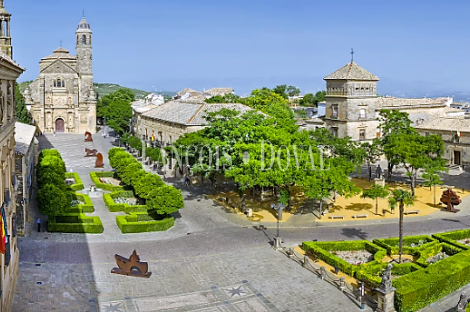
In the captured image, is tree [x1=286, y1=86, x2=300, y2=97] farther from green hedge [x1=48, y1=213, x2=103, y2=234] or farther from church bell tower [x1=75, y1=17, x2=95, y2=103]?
green hedge [x1=48, y1=213, x2=103, y2=234]

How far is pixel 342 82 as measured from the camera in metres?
57.4

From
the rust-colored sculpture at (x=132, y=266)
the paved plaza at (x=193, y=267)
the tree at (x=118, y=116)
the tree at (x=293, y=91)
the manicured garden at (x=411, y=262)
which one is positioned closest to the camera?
the paved plaza at (x=193, y=267)

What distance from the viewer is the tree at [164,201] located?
1226 inches

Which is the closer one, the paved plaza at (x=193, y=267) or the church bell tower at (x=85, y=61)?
the paved plaza at (x=193, y=267)

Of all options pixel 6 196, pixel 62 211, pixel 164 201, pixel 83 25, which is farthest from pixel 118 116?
pixel 6 196

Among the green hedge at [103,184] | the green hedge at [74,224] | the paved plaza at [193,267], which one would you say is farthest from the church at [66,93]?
the green hedge at [74,224]

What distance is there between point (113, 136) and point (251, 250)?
64.6 meters

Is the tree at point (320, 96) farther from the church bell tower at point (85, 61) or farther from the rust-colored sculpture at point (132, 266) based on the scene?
the rust-colored sculpture at point (132, 266)

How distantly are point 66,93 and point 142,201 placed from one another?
189 ft

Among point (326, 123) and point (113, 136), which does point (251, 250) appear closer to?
point (326, 123)

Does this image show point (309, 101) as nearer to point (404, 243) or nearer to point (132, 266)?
point (404, 243)

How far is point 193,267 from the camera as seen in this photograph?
80.5 ft

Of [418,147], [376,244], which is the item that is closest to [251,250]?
[376,244]

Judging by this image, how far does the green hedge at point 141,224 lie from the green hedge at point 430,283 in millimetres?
14953
